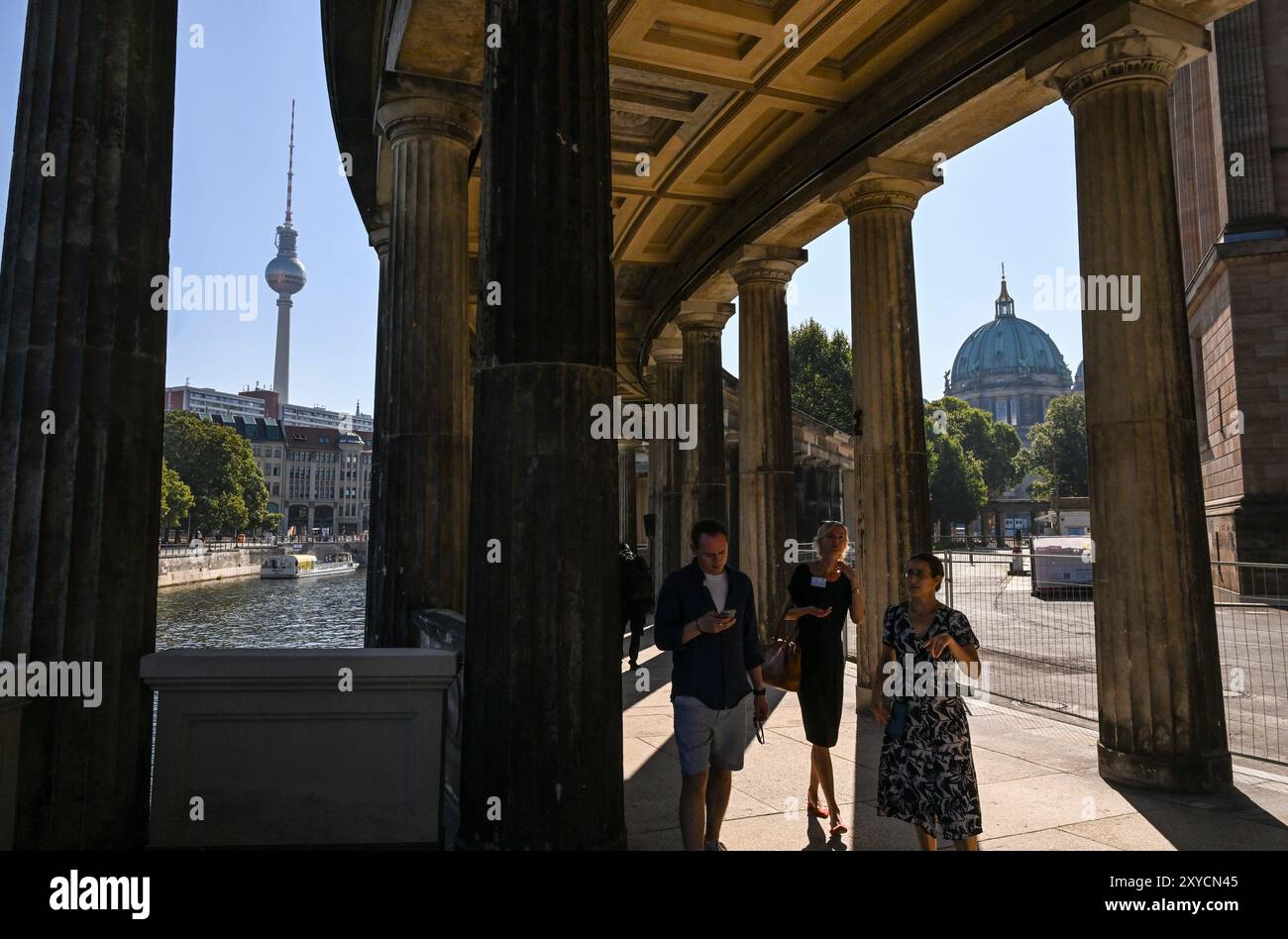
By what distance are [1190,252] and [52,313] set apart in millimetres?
40114

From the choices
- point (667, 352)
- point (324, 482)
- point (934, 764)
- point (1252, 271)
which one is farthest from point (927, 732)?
point (324, 482)

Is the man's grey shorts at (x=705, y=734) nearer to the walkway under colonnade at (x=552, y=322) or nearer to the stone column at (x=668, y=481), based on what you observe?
the walkway under colonnade at (x=552, y=322)

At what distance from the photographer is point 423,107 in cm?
987

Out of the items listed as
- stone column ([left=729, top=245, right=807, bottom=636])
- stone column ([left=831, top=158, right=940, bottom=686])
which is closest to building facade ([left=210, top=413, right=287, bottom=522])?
stone column ([left=729, top=245, right=807, bottom=636])

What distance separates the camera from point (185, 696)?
17.9ft

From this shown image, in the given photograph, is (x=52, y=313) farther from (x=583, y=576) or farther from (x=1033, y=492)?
(x=1033, y=492)

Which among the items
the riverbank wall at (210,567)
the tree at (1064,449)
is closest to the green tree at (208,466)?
the riverbank wall at (210,567)

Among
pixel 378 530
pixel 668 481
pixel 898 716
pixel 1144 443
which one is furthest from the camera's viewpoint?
pixel 668 481

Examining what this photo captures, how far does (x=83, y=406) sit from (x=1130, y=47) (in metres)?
9.20

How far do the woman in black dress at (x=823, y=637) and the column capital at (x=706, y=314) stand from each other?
13474 millimetres

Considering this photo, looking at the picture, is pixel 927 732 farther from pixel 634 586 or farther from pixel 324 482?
pixel 324 482

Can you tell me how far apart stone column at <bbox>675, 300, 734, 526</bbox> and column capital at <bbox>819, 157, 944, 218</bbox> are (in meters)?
7.58

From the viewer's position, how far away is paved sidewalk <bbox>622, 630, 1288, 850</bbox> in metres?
5.98
